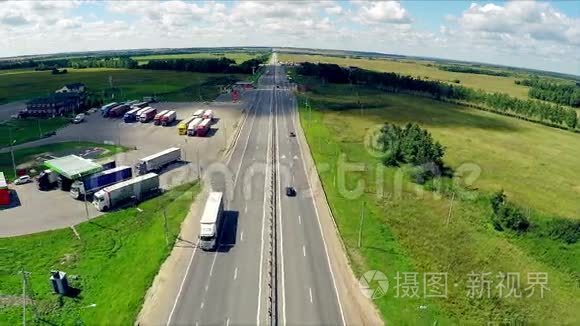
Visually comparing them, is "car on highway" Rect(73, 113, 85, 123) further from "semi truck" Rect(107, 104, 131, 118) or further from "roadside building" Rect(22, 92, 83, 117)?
"roadside building" Rect(22, 92, 83, 117)

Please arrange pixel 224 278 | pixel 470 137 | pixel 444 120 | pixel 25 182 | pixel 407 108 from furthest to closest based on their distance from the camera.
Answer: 1. pixel 407 108
2. pixel 444 120
3. pixel 470 137
4. pixel 25 182
5. pixel 224 278

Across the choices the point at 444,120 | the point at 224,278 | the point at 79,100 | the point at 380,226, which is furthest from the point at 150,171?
the point at 444,120

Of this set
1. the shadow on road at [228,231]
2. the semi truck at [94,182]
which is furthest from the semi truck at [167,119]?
the shadow on road at [228,231]

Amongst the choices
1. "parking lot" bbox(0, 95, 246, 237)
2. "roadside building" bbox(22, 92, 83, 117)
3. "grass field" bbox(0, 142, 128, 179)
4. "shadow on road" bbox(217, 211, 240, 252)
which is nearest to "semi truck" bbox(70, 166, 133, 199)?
"parking lot" bbox(0, 95, 246, 237)

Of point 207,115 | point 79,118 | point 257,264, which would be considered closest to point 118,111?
point 79,118

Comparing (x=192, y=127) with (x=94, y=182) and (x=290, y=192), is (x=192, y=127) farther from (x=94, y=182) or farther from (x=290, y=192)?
(x=290, y=192)

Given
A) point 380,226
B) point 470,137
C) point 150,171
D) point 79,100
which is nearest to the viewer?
point 380,226

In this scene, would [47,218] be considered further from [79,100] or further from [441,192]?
[79,100]
